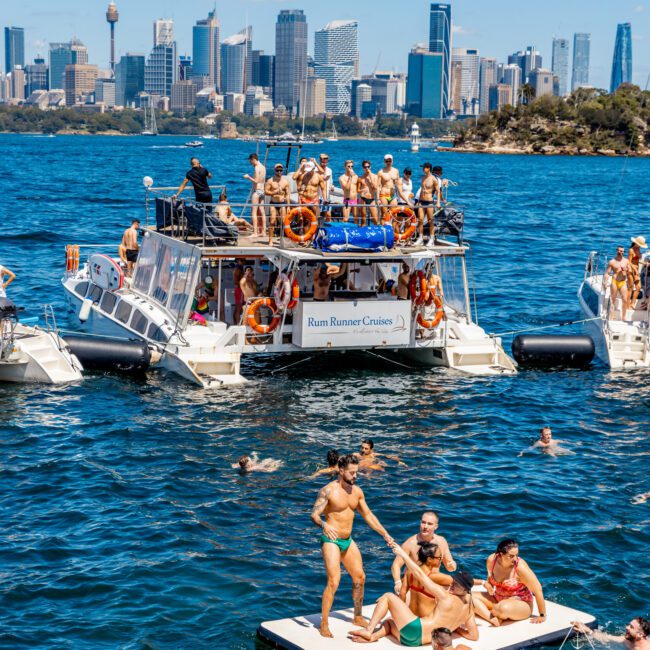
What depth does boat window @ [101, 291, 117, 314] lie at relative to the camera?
96.9 ft

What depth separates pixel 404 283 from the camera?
26.5m

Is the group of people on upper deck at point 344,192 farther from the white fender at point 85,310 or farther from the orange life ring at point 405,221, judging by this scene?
the white fender at point 85,310

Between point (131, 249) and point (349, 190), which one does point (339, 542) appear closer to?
point (349, 190)

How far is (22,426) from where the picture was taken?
22.8 meters

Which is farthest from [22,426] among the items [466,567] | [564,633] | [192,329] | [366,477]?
[564,633]

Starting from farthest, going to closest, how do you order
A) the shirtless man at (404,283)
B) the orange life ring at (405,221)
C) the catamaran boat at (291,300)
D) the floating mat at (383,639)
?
Result: the orange life ring at (405,221)
the shirtless man at (404,283)
the catamaran boat at (291,300)
the floating mat at (383,639)

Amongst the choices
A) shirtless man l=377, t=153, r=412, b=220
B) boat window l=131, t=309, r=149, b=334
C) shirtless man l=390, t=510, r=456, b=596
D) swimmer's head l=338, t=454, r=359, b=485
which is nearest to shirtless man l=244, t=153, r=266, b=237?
shirtless man l=377, t=153, r=412, b=220

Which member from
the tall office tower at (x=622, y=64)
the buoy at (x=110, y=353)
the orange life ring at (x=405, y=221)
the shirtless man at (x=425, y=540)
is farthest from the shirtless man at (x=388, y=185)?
the tall office tower at (x=622, y=64)

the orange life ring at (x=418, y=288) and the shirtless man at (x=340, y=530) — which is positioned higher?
the orange life ring at (x=418, y=288)

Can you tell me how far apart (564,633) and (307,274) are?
591 inches

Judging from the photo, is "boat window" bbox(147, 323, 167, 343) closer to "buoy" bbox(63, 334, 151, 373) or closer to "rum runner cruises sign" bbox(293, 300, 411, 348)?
"buoy" bbox(63, 334, 151, 373)

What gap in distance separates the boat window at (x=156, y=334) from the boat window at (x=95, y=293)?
3.80 metres

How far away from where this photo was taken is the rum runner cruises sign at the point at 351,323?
2522cm

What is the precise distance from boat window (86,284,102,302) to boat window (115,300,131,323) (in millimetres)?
1480
